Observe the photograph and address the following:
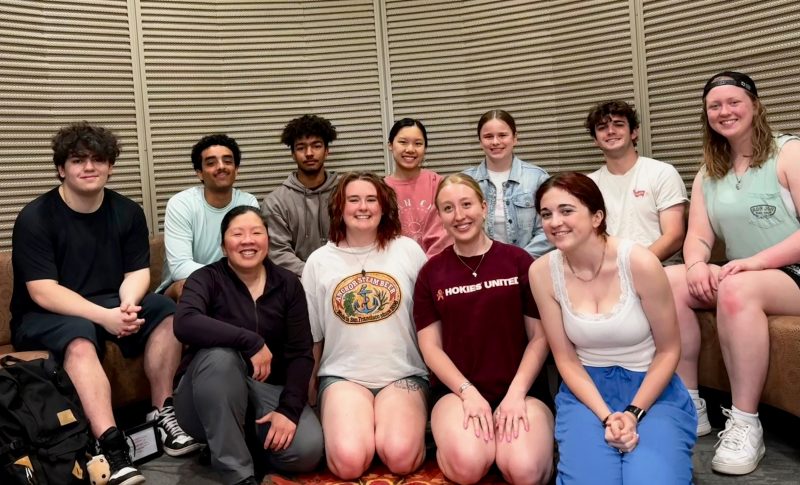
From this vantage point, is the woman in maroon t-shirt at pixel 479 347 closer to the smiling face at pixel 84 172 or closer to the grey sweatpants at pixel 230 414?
the grey sweatpants at pixel 230 414

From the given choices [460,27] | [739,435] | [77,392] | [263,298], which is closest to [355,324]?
[263,298]

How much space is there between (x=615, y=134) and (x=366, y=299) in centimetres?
155

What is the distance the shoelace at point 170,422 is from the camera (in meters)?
2.74

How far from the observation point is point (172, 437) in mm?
2736

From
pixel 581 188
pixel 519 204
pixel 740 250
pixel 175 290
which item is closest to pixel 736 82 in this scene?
pixel 740 250

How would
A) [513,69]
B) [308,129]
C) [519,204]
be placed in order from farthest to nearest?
[513,69] → [308,129] → [519,204]

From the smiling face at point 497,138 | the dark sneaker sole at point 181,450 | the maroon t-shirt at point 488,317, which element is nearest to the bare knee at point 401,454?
the maroon t-shirt at point 488,317

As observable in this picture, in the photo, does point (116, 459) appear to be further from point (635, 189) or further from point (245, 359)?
point (635, 189)

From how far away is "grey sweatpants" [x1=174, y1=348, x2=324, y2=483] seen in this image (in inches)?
88.9

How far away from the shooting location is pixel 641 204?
317 centimetres

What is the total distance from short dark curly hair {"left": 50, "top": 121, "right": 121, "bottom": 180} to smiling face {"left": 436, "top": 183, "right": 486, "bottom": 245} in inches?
59.8

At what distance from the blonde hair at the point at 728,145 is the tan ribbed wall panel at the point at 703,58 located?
0.82 m

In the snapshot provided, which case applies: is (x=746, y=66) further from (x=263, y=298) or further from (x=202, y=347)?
(x=202, y=347)

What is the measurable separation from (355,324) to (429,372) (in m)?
0.38
